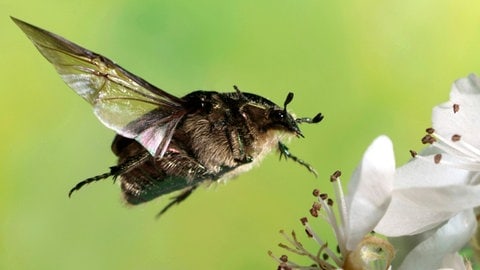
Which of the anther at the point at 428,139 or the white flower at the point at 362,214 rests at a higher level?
the anther at the point at 428,139

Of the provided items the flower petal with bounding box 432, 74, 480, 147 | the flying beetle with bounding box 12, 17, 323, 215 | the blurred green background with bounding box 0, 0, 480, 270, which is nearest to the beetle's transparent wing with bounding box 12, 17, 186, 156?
the flying beetle with bounding box 12, 17, 323, 215

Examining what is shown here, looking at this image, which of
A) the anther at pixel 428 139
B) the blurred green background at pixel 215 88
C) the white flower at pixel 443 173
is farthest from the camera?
the blurred green background at pixel 215 88

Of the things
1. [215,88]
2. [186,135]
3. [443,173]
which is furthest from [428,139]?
[215,88]

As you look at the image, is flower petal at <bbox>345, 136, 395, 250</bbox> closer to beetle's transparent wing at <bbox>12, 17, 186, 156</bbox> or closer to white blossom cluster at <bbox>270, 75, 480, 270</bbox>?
white blossom cluster at <bbox>270, 75, 480, 270</bbox>

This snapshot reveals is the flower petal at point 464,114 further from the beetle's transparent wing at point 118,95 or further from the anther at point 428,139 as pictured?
the beetle's transparent wing at point 118,95

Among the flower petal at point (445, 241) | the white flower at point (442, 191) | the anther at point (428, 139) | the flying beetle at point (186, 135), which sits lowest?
the flower petal at point (445, 241)

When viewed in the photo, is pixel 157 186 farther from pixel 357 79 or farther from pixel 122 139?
pixel 357 79

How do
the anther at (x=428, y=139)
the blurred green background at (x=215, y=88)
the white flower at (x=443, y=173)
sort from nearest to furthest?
1. the white flower at (x=443, y=173)
2. the anther at (x=428, y=139)
3. the blurred green background at (x=215, y=88)

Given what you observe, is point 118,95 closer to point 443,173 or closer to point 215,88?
point 443,173

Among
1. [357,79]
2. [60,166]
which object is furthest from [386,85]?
[60,166]

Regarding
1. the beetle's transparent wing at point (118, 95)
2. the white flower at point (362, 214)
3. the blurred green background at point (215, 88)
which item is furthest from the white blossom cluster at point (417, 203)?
the blurred green background at point (215, 88)
